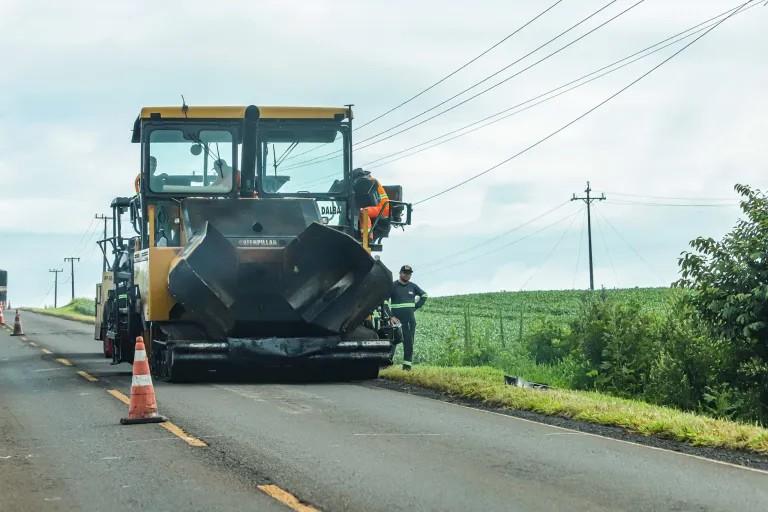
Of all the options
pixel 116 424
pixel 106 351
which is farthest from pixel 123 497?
pixel 106 351

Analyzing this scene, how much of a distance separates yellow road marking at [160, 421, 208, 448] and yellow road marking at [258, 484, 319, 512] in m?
2.36

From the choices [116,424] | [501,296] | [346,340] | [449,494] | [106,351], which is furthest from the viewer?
[501,296]

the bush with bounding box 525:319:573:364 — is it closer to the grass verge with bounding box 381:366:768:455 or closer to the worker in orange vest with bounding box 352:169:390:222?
the grass verge with bounding box 381:366:768:455

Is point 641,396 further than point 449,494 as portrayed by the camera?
Yes

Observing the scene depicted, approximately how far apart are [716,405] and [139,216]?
373 inches

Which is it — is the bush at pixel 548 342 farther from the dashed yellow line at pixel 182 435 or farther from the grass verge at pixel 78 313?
the grass verge at pixel 78 313

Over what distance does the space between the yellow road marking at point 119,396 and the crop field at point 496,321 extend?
24.7 feet

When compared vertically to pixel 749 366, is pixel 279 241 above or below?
above

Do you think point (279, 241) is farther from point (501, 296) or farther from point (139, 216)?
point (501, 296)

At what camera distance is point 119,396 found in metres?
16.2

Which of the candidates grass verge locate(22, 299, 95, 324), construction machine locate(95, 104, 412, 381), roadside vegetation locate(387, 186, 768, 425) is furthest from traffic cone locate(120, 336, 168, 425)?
grass verge locate(22, 299, 95, 324)

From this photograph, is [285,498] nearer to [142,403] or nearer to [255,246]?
[142,403]

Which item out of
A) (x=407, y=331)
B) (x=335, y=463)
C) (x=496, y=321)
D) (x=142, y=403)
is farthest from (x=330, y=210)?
(x=496, y=321)

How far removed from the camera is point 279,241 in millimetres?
18031
